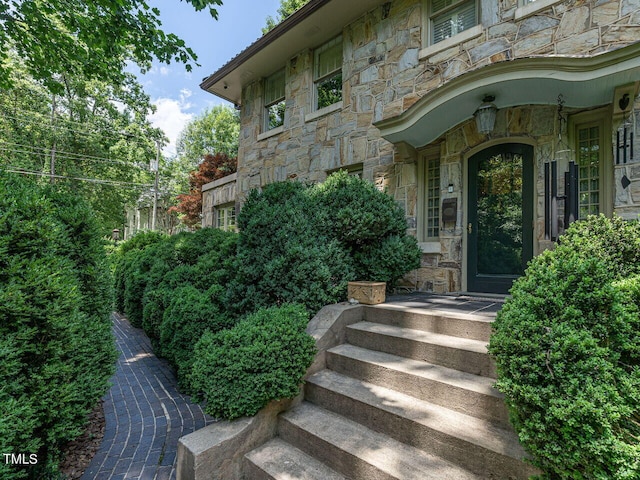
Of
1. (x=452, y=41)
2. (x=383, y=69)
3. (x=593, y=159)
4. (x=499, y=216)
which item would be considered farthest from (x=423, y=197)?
(x=383, y=69)

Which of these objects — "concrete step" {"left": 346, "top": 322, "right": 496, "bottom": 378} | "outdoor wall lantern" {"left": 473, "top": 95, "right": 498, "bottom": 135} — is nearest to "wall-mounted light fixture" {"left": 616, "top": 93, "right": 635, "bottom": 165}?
"outdoor wall lantern" {"left": 473, "top": 95, "right": 498, "bottom": 135}


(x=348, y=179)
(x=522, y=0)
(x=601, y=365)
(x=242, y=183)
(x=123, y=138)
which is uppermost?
(x=123, y=138)

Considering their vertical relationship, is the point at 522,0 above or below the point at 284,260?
above

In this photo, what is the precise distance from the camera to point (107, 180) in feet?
65.8

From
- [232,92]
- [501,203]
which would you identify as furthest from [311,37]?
[501,203]

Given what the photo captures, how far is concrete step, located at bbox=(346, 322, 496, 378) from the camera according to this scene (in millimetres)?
2373

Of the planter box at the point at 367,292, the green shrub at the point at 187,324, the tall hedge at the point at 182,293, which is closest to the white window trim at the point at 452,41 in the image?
the planter box at the point at 367,292

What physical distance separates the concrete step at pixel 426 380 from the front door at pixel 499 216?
8.32 feet

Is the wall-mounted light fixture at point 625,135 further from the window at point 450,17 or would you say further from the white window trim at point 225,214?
the white window trim at point 225,214

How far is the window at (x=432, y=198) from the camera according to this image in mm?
5246

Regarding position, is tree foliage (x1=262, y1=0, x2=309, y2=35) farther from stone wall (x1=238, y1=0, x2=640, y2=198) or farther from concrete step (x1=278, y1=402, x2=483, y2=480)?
concrete step (x1=278, y1=402, x2=483, y2=480)

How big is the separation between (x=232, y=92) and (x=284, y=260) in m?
8.02

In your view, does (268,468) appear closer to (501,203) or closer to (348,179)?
(348,179)

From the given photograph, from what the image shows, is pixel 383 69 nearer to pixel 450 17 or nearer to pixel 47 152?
pixel 450 17
